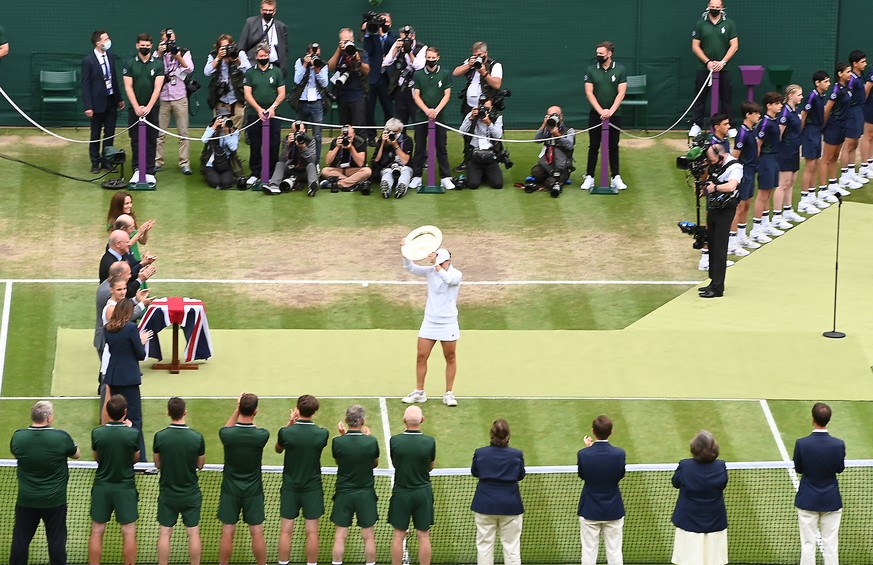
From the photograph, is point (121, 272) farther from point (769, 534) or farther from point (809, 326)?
point (809, 326)

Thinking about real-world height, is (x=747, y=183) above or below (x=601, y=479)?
above

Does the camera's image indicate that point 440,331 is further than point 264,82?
No

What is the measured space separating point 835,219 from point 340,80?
7.83 meters

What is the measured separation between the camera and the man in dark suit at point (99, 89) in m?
26.1

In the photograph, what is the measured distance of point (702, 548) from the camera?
47.6 ft

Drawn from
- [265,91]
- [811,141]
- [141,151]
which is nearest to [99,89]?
[141,151]

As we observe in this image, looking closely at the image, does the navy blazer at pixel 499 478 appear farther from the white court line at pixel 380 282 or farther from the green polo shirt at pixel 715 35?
the green polo shirt at pixel 715 35

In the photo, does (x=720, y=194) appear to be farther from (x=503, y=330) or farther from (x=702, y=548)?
(x=702, y=548)

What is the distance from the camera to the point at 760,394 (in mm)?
19094

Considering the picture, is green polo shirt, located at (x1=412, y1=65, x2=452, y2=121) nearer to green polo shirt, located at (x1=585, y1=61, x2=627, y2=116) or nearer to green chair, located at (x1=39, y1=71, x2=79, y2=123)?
green polo shirt, located at (x1=585, y1=61, x2=627, y2=116)

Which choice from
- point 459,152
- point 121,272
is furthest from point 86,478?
point 459,152

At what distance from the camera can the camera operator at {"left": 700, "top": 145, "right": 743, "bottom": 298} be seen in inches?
854

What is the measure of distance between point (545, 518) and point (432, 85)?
11.1 metres

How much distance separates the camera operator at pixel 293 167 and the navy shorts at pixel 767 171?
264 inches
